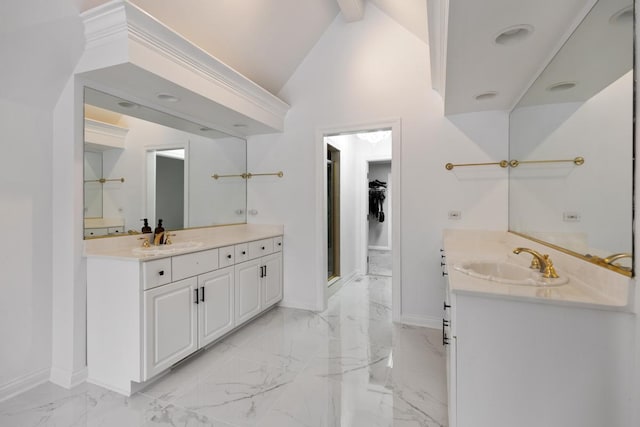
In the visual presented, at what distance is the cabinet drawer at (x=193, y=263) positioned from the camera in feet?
6.46

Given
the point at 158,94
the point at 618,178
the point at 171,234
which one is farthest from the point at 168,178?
the point at 618,178

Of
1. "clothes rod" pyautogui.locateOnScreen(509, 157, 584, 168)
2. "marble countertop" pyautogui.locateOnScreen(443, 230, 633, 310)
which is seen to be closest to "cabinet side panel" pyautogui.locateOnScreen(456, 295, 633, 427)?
"marble countertop" pyautogui.locateOnScreen(443, 230, 633, 310)

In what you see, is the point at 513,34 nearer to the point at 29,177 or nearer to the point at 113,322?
the point at 113,322

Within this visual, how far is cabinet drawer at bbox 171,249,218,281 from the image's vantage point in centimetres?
197

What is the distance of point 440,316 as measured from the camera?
2.76 m

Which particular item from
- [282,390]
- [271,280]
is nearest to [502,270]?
[282,390]

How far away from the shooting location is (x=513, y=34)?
141cm

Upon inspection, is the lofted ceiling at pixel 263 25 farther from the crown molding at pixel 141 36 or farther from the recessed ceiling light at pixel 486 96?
the recessed ceiling light at pixel 486 96

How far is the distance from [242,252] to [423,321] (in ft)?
6.04

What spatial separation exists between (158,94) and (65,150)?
0.72 m

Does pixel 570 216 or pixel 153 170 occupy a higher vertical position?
pixel 153 170

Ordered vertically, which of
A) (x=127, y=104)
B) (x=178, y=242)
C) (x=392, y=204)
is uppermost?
(x=127, y=104)

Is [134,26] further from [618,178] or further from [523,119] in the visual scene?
[523,119]

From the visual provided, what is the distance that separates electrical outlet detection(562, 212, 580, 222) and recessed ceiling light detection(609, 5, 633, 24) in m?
0.79
